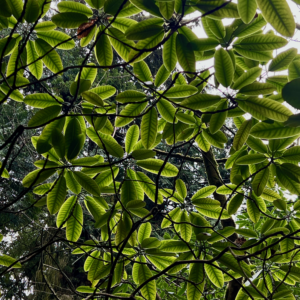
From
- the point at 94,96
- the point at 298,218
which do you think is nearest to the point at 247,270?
the point at 298,218

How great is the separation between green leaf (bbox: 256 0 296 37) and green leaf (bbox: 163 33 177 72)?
265mm

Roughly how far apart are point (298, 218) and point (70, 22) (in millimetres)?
1011

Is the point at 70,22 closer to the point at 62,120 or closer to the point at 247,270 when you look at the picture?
the point at 62,120

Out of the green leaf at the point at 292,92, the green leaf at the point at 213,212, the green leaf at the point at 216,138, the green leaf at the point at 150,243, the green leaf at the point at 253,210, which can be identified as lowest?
the green leaf at the point at 150,243

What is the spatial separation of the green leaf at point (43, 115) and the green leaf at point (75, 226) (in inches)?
13.0

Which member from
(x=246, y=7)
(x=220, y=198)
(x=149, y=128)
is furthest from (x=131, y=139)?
(x=220, y=198)

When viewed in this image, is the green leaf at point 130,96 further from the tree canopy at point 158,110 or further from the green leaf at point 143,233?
the green leaf at point 143,233

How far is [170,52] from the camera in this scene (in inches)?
29.2

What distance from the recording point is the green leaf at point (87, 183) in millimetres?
807

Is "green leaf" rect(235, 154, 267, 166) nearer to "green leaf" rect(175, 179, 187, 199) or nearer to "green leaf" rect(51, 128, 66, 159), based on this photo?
"green leaf" rect(175, 179, 187, 199)

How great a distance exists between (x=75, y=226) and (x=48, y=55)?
22.7 inches

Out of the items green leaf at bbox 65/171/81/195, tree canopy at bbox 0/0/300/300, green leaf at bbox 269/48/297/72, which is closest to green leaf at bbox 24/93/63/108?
tree canopy at bbox 0/0/300/300

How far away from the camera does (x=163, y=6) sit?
63 centimetres

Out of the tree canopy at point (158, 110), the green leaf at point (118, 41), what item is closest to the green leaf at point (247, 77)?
the tree canopy at point (158, 110)
